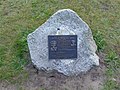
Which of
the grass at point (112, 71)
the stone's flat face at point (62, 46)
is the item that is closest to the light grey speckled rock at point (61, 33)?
the stone's flat face at point (62, 46)

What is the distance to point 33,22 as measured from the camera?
16.2 ft

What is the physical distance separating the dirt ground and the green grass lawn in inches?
4.4

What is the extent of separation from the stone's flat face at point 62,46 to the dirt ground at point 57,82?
9.7 inches

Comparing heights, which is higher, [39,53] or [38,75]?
[39,53]

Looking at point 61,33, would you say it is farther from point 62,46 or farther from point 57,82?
point 57,82

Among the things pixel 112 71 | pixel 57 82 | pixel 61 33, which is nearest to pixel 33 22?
pixel 61 33

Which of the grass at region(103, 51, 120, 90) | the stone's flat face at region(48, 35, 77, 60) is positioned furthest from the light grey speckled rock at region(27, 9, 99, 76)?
the grass at region(103, 51, 120, 90)

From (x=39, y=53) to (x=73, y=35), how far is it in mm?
495

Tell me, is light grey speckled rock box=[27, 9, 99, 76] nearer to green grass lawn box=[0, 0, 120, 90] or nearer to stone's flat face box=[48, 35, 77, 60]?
stone's flat face box=[48, 35, 77, 60]

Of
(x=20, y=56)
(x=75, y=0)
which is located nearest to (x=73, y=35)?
(x=20, y=56)

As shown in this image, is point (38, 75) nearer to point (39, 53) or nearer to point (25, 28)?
point (39, 53)

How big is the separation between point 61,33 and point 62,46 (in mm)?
168

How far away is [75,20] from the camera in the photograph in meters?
4.07

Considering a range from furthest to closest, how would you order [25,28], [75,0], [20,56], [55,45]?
[75,0], [25,28], [20,56], [55,45]
